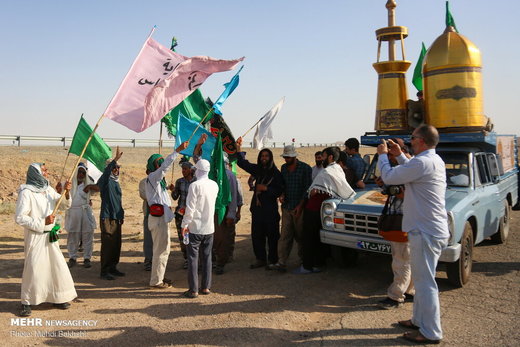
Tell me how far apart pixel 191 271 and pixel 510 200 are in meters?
7.08

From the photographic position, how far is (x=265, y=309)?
517cm

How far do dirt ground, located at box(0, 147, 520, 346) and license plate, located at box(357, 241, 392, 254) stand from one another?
585mm

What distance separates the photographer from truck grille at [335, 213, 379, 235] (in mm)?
5785

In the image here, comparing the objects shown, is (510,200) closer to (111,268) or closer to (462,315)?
(462,315)

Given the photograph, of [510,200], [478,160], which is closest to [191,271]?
[478,160]

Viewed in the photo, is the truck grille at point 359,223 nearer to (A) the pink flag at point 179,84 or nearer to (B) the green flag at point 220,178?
(B) the green flag at point 220,178

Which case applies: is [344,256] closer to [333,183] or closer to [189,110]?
[333,183]

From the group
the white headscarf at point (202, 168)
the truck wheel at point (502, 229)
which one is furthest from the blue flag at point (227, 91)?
the truck wheel at point (502, 229)

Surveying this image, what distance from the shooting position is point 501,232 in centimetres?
826

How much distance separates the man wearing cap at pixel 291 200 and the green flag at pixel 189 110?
6.29 ft

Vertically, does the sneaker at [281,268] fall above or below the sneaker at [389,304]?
above

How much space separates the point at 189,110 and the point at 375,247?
4.08 metres

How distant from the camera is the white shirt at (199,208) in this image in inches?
219

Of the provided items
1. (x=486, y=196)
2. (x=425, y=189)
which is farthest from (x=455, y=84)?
(x=425, y=189)
